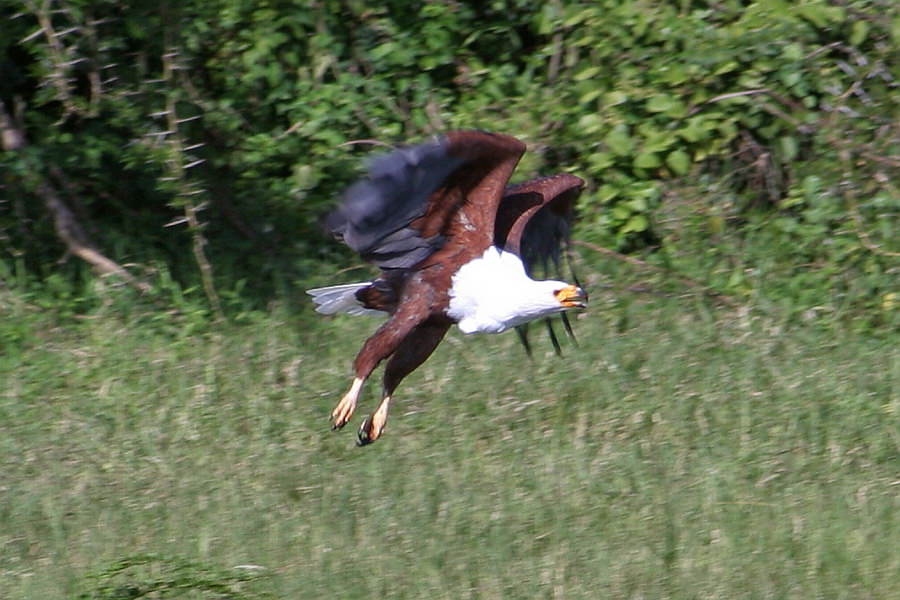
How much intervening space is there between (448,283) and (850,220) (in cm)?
296

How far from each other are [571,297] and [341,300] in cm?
96

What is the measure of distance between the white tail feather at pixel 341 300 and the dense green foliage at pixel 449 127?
1.57m

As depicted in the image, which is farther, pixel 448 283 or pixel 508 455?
pixel 508 455

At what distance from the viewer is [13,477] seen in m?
5.66

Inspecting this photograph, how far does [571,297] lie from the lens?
434cm

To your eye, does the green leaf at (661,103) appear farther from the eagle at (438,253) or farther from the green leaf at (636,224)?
the eagle at (438,253)

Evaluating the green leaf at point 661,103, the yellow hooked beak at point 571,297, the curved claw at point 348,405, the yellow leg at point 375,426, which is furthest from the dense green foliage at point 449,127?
the yellow hooked beak at point 571,297

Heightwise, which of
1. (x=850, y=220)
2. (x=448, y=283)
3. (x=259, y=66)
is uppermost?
(x=448, y=283)

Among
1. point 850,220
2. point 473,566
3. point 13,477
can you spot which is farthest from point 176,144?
point 850,220

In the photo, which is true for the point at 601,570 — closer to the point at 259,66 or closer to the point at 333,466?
the point at 333,466

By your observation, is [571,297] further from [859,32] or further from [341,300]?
[859,32]

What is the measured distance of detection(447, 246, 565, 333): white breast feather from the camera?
432cm

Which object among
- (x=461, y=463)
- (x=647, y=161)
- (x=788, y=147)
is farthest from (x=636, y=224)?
(x=461, y=463)

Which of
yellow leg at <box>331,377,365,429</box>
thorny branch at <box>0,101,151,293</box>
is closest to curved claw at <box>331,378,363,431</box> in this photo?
yellow leg at <box>331,377,365,429</box>
